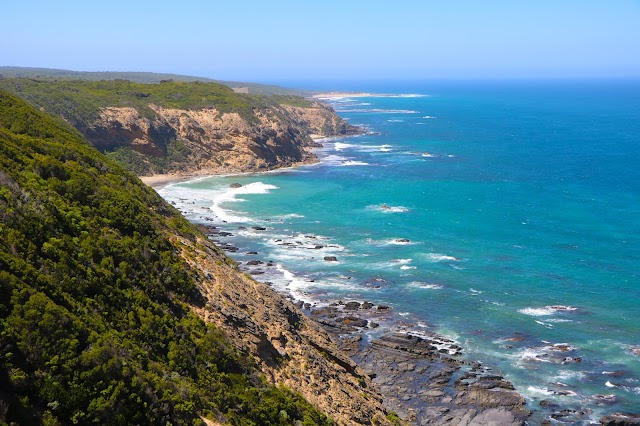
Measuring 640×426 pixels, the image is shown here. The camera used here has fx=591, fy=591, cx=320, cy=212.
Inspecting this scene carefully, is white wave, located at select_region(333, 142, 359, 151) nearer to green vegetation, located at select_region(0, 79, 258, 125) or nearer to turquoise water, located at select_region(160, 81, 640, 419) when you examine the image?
turquoise water, located at select_region(160, 81, 640, 419)

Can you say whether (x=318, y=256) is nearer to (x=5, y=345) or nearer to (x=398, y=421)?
(x=398, y=421)

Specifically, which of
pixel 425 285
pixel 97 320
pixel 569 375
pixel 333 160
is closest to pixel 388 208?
pixel 425 285

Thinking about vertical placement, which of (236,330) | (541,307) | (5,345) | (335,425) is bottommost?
(541,307)

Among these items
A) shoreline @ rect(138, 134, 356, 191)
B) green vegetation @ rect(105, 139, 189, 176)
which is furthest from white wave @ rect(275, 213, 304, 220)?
green vegetation @ rect(105, 139, 189, 176)

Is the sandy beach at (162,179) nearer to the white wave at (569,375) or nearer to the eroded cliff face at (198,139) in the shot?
the eroded cliff face at (198,139)

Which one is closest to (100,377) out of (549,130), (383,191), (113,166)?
(113,166)

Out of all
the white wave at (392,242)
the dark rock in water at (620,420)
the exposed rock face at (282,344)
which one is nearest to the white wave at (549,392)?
the dark rock in water at (620,420)
